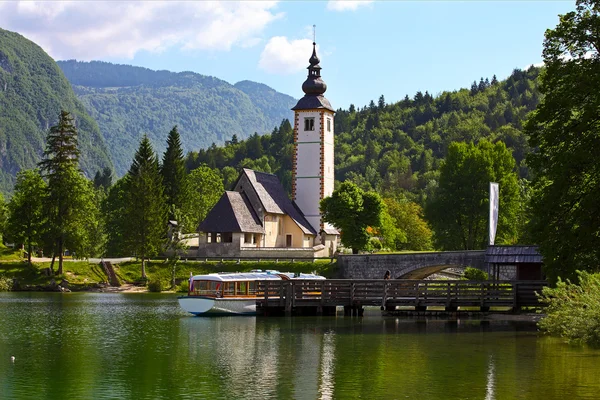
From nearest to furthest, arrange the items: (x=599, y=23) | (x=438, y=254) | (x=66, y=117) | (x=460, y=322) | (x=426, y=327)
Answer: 1. (x=599, y=23)
2. (x=426, y=327)
3. (x=460, y=322)
4. (x=438, y=254)
5. (x=66, y=117)

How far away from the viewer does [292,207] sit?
330ft

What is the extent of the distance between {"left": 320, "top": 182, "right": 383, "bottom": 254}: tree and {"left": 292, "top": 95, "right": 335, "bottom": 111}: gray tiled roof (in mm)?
11224

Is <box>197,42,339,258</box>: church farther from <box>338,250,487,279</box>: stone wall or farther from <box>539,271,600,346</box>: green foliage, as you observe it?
<box>539,271,600,346</box>: green foliage

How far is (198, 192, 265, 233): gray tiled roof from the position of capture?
9223 centimetres

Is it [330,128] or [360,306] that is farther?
[330,128]

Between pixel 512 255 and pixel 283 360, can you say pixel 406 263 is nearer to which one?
pixel 512 255

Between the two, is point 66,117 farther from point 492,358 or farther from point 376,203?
point 492,358

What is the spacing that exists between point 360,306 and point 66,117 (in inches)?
1839

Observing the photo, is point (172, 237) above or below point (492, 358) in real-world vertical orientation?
above

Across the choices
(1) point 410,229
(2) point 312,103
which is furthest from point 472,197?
(1) point 410,229

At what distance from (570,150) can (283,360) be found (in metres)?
16.7

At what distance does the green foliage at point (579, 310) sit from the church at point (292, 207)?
52.8 meters

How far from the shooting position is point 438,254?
71.8m

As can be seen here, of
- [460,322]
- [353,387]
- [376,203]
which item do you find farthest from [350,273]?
[353,387]
